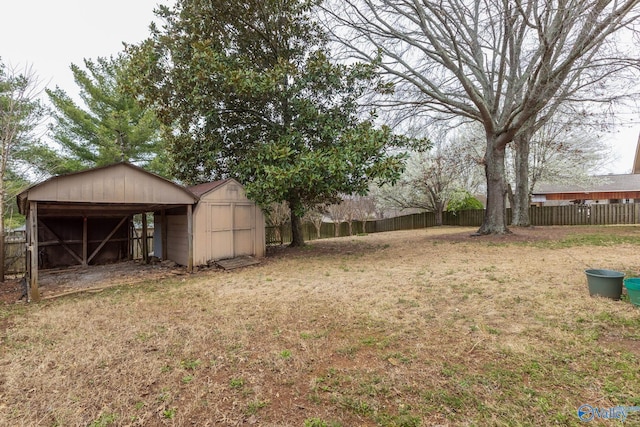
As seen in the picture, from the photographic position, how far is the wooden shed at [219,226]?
7352 millimetres

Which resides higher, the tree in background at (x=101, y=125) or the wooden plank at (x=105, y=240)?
the tree in background at (x=101, y=125)

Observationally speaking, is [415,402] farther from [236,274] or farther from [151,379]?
[236,274]

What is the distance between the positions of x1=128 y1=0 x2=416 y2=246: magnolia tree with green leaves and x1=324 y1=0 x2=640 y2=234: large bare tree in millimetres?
1844

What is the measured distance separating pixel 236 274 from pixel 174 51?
658 centimetres

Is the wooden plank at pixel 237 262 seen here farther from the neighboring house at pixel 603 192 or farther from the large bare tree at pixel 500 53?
the neighboring house at pixel 603 192

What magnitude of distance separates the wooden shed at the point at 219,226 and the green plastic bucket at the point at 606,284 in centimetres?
716

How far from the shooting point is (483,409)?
74.2 inches

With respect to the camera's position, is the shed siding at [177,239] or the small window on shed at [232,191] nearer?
the shed siding at [177,239]

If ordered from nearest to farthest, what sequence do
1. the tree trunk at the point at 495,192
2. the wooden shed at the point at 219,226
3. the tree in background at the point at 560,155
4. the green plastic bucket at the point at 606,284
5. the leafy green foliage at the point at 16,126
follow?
1. the green plastic bucket at the point at 606,284
2. the leafy green foliage at the point at 16,126
3. the wooden shed at the point at 219,226
4. the tree trunk at the point at 495,192
5. the tree in background at the point at 560,155

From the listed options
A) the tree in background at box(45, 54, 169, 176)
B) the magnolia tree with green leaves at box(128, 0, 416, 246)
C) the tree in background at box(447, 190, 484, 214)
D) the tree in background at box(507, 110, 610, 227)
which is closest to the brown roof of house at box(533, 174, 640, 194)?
the tree in background at box(507, 110, 610, 227)

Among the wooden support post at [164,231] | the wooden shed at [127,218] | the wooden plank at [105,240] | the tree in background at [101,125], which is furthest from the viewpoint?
the tree in background at [101,125]

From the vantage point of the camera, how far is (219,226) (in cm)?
767

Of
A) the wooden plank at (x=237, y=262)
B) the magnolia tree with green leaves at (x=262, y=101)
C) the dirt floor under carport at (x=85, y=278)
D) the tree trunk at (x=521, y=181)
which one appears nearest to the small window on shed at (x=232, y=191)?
the magnolia tree with green leaves at (x=262, y=101)

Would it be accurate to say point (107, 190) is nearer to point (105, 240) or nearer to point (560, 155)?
point (105, 240)
